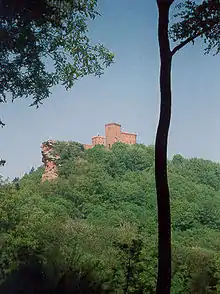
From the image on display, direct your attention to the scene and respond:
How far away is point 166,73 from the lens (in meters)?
2.15

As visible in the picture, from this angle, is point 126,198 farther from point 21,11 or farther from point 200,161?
point 21,11

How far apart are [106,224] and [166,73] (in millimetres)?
10006

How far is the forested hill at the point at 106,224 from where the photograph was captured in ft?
10.3

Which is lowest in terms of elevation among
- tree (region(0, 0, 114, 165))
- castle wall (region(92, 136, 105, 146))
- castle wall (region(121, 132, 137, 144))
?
tree (region(0, 0, 114, 165))

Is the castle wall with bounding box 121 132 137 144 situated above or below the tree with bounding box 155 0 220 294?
above

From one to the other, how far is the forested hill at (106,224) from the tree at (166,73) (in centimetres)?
87

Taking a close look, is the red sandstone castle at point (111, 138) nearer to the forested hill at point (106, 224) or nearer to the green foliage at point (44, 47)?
the forested hill at point (106, 224)

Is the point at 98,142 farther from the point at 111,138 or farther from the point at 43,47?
the point at 43,47

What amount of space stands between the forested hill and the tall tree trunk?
0.85 m

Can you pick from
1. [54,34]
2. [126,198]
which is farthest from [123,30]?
[126,198]

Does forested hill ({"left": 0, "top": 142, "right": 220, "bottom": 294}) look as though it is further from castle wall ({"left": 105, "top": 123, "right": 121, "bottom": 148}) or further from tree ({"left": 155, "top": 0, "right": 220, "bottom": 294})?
tree ({"left": 155, "top": 0, "right": 220, "bottom": 294})

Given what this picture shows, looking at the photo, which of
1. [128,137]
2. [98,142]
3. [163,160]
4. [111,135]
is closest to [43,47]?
[163,160]

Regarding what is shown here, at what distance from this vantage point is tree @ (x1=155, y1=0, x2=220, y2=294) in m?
2.05

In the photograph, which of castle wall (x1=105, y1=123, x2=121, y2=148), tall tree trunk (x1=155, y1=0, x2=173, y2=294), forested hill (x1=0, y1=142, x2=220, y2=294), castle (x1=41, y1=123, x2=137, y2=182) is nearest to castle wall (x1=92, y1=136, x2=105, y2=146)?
castle (x1=41, y1=123, x2=137, y2=182)
